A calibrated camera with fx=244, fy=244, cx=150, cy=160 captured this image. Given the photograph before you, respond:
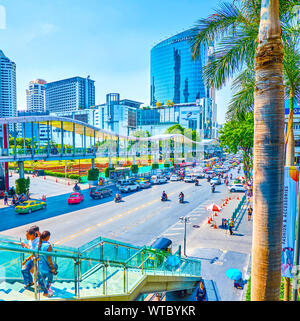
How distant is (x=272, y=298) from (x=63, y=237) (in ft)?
48.3

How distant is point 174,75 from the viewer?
5285 inches

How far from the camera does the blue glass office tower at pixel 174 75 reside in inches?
4892

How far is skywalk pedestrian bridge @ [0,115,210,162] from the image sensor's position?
94.1 feet

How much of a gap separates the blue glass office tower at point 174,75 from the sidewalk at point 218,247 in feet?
365

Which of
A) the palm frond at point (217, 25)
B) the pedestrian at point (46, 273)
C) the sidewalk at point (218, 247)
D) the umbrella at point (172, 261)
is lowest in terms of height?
the sidewalk at point (218, 247)

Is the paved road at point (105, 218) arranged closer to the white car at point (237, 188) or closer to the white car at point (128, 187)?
the white car at point (128, 187)

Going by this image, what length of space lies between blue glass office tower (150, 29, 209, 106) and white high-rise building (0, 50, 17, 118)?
7249 centimetres

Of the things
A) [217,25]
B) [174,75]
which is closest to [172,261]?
[217,25]

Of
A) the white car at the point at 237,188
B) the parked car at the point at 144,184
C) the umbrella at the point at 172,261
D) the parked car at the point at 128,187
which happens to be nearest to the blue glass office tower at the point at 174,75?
the parked car at the point at 144,184

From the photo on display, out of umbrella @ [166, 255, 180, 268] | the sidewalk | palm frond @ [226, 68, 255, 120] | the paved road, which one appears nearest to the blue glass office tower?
the paved road

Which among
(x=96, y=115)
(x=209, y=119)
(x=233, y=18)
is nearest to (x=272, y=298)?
(x=233, y=18)

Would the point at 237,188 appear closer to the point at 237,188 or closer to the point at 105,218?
the point at 237,188

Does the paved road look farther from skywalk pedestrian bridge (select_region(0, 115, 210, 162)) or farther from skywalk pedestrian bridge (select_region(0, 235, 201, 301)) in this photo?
skywalk pedestrian bridge (select_region(0, 235, 201, 301))

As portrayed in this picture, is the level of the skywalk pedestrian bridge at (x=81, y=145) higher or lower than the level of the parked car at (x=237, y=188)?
higher
